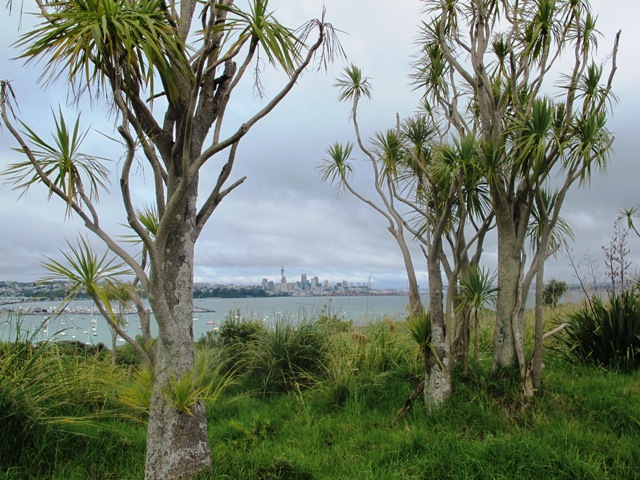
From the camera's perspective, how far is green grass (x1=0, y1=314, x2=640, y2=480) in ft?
13.1

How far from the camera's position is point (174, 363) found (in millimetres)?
3869

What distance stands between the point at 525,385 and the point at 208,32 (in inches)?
185

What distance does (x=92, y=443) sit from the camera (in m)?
4.76

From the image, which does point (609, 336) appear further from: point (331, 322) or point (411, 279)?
point (331, 322)

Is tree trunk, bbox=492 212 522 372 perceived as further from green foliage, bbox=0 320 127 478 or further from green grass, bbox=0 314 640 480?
green foliage, bbox=0 320 127 478

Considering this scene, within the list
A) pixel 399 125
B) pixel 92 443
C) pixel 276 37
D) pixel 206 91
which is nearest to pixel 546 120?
pixel 399 125

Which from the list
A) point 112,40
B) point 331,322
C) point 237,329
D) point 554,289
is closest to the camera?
point 112,40

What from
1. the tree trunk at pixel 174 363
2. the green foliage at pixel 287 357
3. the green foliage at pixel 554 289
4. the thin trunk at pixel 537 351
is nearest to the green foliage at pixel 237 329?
the green foliage at pixel 287 357

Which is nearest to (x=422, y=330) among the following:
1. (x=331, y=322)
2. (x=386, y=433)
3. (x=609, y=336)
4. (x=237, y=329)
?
(x=386, y=433)

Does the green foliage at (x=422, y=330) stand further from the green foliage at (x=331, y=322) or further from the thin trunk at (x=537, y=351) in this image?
the green foliage at (x=331, y=322)

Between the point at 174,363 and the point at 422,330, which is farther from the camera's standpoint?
the point at 422,330

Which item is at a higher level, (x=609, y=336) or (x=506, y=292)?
(x=506, y=292)

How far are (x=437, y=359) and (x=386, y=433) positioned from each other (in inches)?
40.4

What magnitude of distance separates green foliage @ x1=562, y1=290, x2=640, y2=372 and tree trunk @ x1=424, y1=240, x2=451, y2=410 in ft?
8.95
